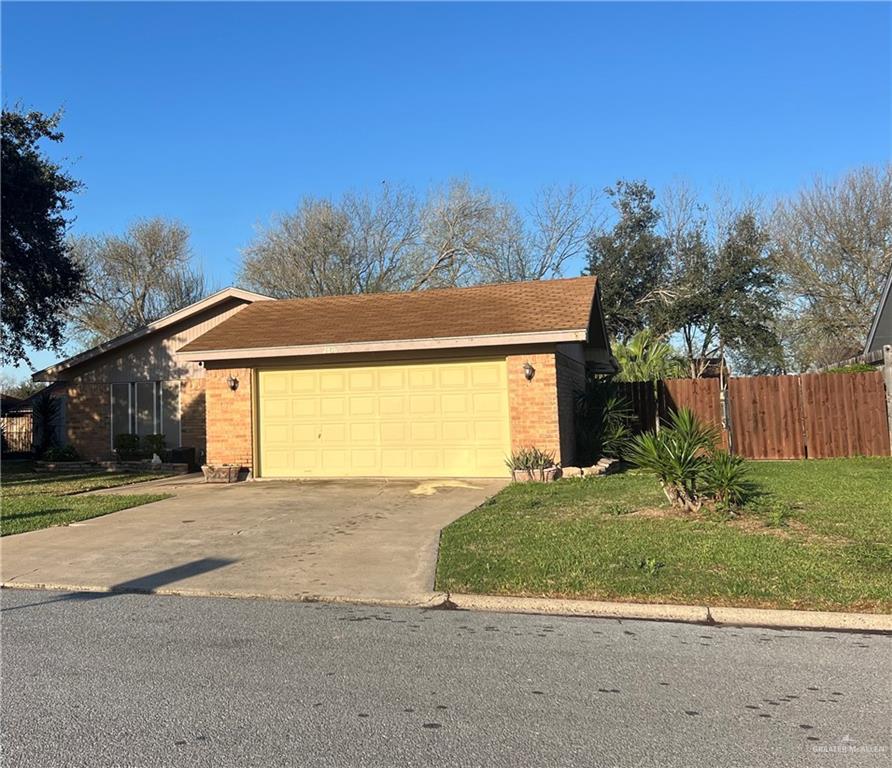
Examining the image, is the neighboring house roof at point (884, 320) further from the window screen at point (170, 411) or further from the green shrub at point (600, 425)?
the window screen at point (170, 411)

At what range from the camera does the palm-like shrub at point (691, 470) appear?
8898 millimetres

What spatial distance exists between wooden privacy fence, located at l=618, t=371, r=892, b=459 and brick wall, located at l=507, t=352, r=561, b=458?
4833 millimetres

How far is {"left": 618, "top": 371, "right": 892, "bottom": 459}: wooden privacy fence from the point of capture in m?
16.2

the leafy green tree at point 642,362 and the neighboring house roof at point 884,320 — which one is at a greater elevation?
the neighboring house roof at point 884,320

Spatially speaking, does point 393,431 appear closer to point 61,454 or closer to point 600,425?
point 600,425

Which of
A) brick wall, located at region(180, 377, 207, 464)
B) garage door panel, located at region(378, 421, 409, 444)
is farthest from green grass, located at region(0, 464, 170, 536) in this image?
garage door panel, located at region(378, 421, 409, 444)

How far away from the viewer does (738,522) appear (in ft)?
27.5

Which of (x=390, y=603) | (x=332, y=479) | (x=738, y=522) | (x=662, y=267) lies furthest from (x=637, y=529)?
(x=662, y=267)

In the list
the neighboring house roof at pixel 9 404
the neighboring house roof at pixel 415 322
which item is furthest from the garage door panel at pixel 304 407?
the neighboring house roof at pixel 9 404

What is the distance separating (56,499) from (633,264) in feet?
83.2

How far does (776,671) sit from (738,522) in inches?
165

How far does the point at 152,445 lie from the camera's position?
19391 mm

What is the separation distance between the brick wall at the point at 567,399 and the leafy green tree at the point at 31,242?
1397cm

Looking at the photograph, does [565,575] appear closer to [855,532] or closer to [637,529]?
[637,529]
